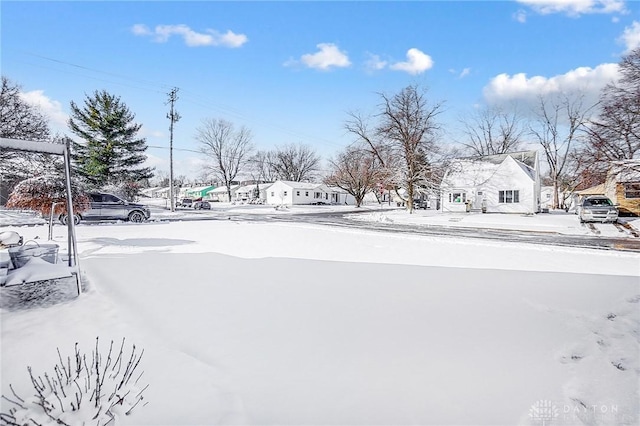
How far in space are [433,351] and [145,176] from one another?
120 ft

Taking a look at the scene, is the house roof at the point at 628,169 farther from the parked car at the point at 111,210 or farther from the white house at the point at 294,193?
the white house at the point at 294,193

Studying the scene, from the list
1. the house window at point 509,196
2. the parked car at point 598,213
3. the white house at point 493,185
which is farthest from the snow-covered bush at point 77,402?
the house window at point 509,196

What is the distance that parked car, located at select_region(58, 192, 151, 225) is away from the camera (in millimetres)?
18153

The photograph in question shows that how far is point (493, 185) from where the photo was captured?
3098 centimetres

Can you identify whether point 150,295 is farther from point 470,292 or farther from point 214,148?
point 214,148

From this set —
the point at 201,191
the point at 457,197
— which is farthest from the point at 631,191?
the point at 201,191

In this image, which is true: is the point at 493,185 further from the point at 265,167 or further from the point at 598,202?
the point at 265,167

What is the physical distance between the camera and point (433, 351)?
3.71m

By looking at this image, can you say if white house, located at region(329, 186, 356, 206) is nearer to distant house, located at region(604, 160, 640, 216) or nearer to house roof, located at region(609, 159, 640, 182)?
distant house, located at region(604, 160, 640, 216)

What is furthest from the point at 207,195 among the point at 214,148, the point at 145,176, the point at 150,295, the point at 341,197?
the point at 150,295

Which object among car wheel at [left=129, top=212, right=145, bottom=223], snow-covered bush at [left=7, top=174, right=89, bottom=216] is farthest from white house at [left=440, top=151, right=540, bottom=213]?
snow-covered bush at [left=7, top=174, right=89, bottom=216]

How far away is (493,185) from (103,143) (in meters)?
37.3

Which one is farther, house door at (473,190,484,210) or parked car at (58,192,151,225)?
house door at (473,190,484,210)

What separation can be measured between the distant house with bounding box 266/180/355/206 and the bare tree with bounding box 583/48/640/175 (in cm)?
4108
